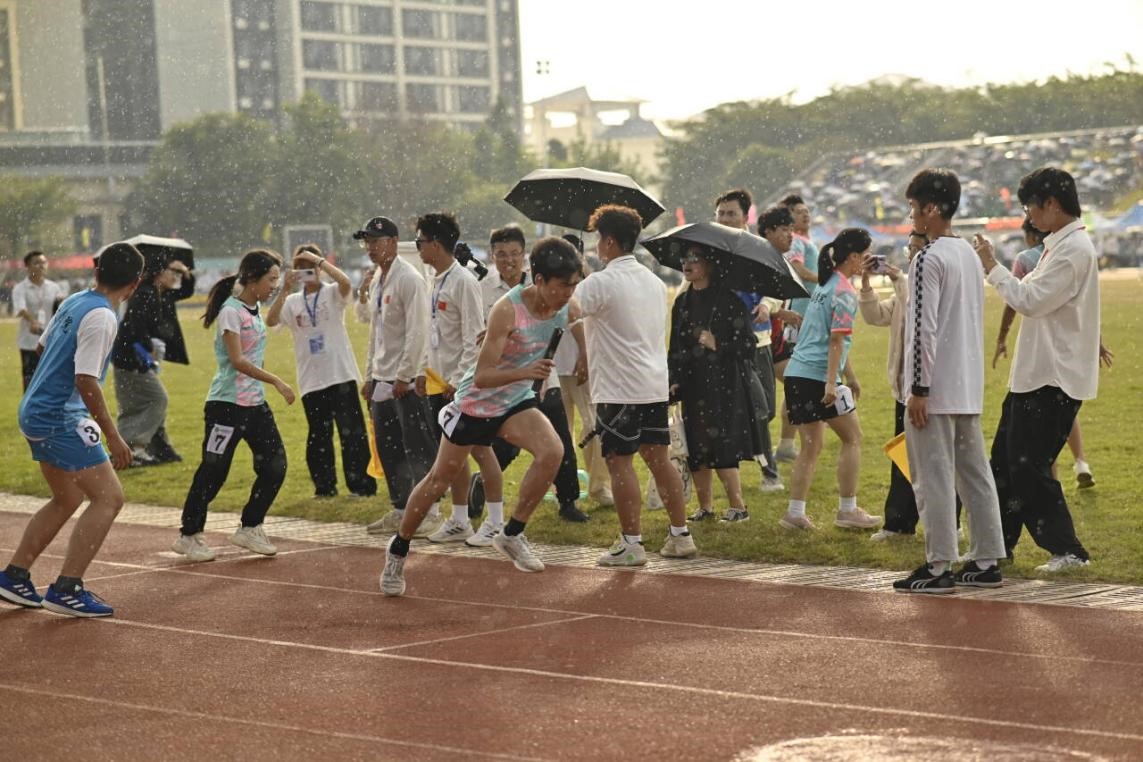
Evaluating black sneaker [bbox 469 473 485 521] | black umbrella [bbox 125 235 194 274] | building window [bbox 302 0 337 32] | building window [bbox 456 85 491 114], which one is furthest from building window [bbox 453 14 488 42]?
black sneaker [bbox 469 473 485 521]

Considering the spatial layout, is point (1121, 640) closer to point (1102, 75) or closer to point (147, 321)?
point (147, 321)

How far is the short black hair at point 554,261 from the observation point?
322 inches

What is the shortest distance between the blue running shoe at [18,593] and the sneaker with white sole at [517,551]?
2366mm

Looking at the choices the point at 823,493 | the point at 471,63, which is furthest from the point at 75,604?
the point at 471,63

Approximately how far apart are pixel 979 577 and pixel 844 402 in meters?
2.01

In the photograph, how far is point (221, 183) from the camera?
89.9 meters

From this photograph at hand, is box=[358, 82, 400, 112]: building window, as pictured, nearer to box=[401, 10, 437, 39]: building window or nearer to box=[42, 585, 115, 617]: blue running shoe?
box=[401, 10, 437, 39]: building window

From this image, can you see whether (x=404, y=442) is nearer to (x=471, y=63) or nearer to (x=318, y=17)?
(x=318, y=17)

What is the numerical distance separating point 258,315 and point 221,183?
82.4 metres

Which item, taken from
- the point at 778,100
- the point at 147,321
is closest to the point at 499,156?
the point at 778,100

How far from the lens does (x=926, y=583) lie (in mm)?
7992

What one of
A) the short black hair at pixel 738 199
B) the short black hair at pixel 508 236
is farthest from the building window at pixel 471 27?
the short black hair at pixel 508 236

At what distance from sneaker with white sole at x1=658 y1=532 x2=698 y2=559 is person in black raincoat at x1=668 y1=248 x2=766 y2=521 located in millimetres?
816

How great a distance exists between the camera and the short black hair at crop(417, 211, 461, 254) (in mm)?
10164
